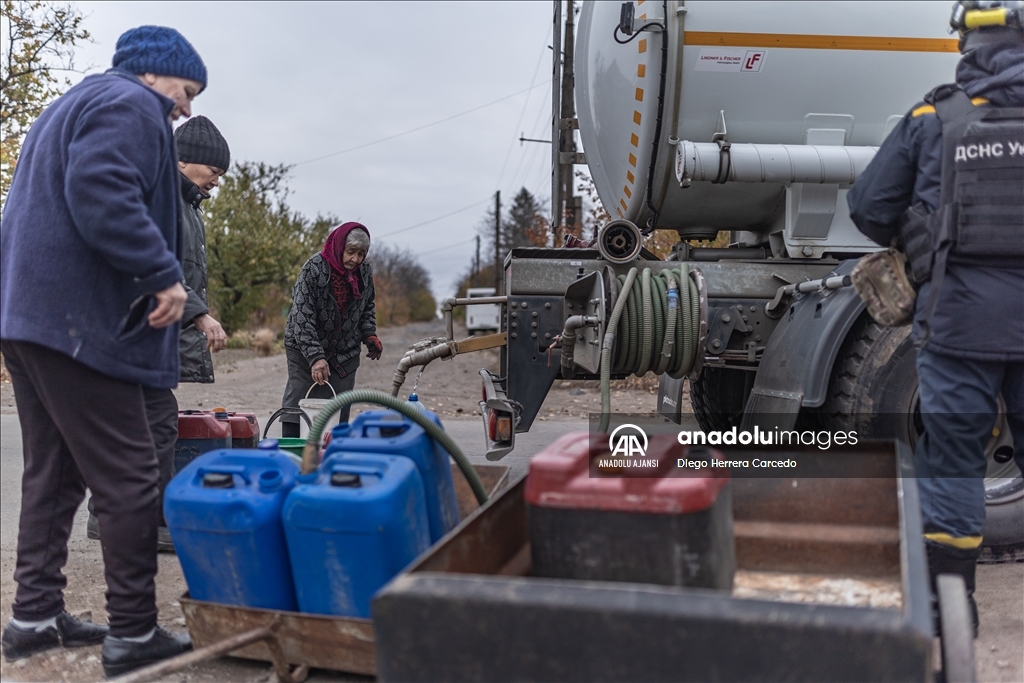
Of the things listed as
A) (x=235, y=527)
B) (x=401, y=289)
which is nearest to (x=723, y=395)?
(x=235, y=527)

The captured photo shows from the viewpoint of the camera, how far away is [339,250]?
15.8 feet

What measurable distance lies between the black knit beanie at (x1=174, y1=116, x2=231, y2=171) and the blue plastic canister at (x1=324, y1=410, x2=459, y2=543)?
71.5 inches

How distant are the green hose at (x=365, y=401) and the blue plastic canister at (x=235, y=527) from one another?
14 cm

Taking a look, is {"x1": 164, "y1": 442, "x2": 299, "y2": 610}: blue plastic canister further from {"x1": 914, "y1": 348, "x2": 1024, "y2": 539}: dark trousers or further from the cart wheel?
{"x1": 914, "y1": 348, "x2": 1024, "y2": 539}: dark trousers

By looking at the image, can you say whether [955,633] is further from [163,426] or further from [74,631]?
[163,426]

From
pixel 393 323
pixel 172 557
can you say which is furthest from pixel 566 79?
pixel 393 323

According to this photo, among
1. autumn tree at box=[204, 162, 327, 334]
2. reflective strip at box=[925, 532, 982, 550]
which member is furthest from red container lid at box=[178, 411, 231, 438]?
autumn tree at box=[204, 162, 327, 334]

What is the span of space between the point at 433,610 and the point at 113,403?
1425 millimetres

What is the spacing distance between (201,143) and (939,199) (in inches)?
119

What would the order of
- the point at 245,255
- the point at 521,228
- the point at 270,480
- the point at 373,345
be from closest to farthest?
1. the point at 270,480
2. the point at 373,345
3. the point at 245,255
4. the point at 521,228

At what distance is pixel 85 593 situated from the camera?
10.5 ft

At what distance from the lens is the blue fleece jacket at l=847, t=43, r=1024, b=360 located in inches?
98.3

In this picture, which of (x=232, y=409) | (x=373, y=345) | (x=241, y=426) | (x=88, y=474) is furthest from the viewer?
(x=232, y=409)

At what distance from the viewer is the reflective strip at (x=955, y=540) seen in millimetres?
2557
